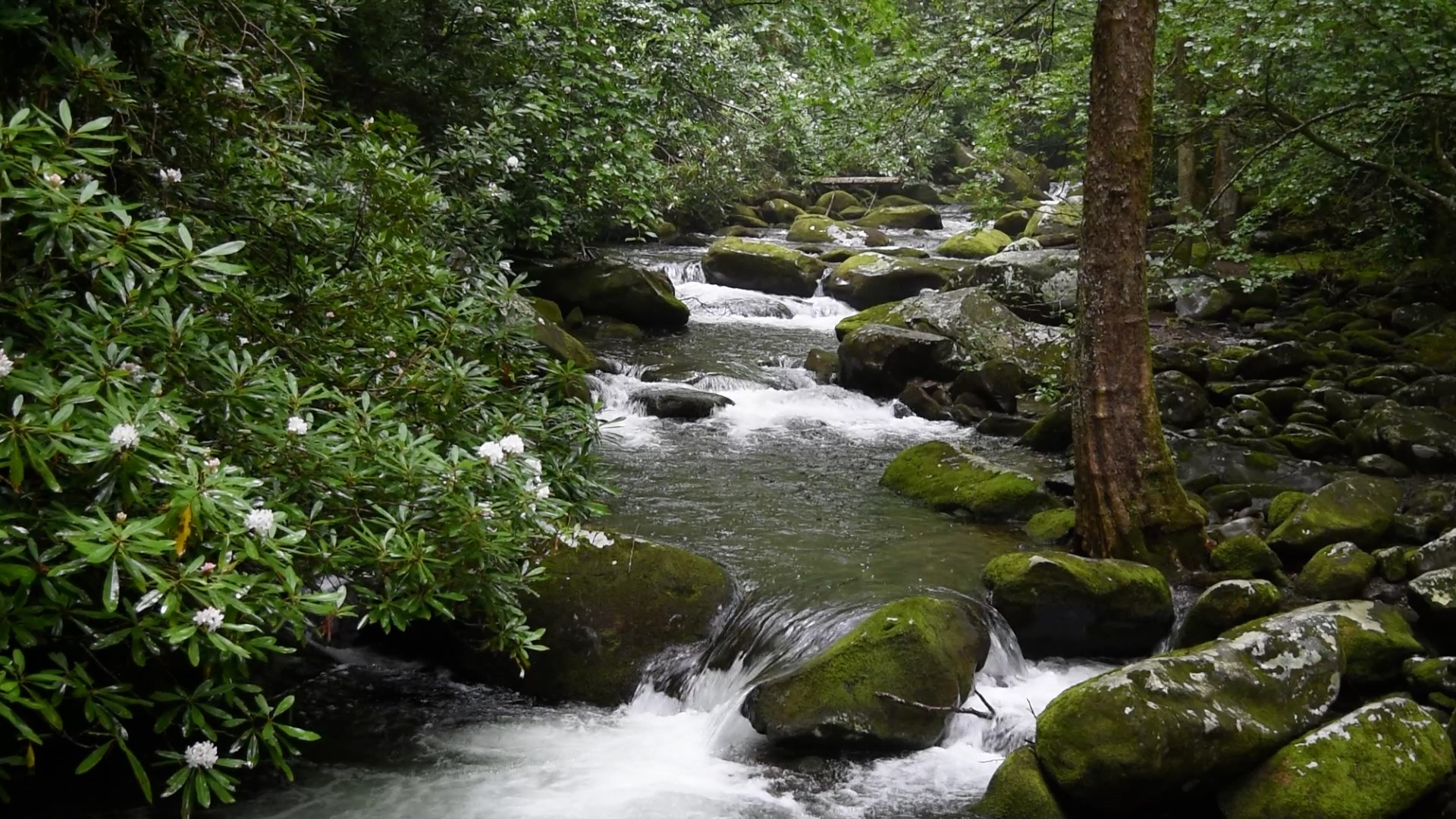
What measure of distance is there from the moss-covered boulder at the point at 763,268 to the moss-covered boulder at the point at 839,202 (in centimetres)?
950

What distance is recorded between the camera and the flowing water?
17.8 ft

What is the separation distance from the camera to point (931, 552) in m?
8.12

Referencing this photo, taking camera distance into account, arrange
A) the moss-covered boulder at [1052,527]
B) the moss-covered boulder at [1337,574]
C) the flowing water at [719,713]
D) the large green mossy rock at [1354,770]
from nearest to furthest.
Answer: the large green mossy rock at [1354,770]
the flowing water at [719,713]
the moss-covered boulder at [1337,574]
the moss-covered boulder at [1052,527]

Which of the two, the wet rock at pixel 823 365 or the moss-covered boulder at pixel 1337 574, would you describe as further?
the wet rock at pixel 823 365

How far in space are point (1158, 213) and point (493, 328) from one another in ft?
64.6

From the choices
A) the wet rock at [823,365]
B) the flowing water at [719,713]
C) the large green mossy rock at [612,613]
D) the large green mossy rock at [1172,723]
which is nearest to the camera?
the large green mossy rock at [1172,723]

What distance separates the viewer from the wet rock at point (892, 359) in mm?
13484

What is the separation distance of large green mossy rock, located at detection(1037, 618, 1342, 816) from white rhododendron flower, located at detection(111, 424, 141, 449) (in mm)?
4096

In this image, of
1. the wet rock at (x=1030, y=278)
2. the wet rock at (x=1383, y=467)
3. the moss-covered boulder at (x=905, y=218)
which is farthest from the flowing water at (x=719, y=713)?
the moss-covered boulder at (x=905, y=218)

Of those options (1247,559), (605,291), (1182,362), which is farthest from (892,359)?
(1247,559)

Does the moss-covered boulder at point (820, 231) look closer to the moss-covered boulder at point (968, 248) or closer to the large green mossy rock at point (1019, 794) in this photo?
the moss-covered boulder at point (968, 248)

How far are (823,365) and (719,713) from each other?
863 cm

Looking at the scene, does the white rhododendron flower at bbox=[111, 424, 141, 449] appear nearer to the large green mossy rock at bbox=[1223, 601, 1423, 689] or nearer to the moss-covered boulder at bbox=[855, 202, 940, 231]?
the large green mossy rock at bbox=[1223, 601, 1423, 689]

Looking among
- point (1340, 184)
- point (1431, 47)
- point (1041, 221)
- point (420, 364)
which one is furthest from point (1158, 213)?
point (420, 364)
